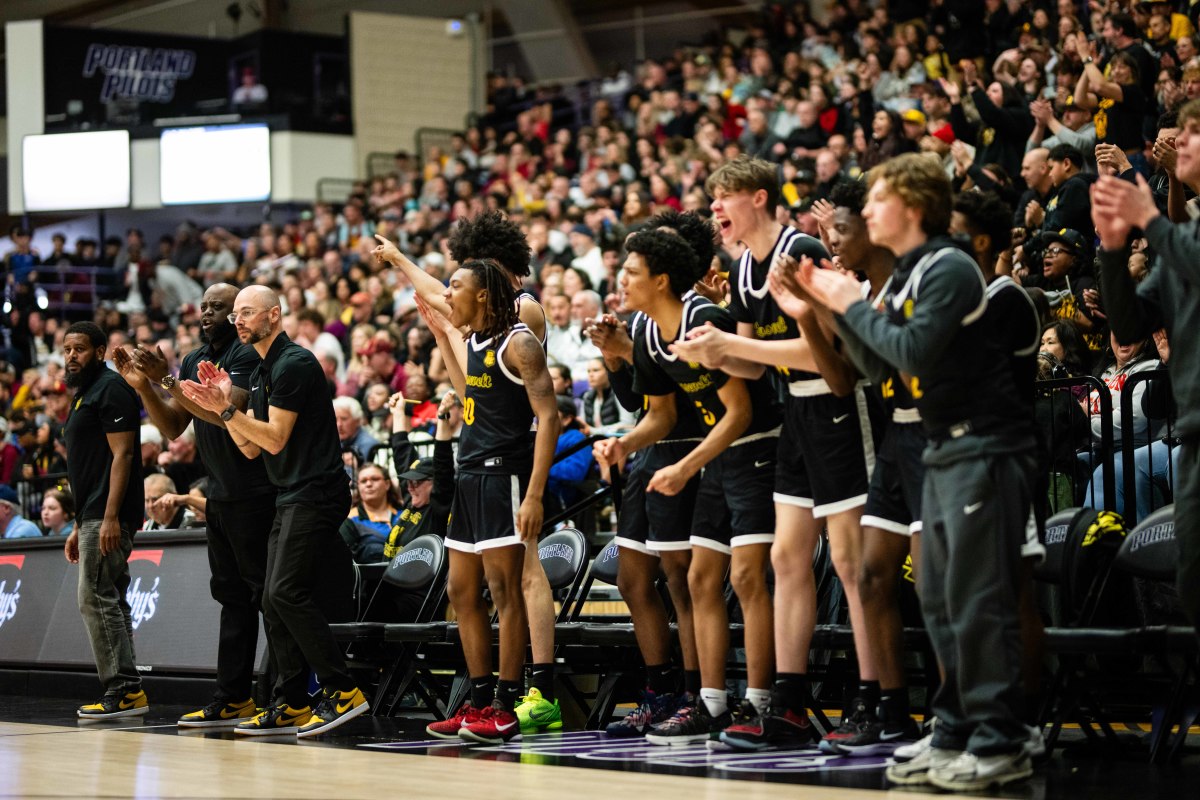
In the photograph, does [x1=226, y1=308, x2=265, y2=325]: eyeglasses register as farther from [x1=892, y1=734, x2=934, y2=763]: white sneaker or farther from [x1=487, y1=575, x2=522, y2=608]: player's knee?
[x1=892, y1=734, x2=934, y2=763]: white sneaker

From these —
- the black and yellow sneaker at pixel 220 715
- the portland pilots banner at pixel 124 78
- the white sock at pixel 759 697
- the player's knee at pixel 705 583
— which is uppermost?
the portland pilots banner at pixel 124 78

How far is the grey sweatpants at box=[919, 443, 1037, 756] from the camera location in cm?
448

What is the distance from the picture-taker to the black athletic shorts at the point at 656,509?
604 cm

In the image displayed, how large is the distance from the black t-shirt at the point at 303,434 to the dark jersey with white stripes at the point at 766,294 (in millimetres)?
2312

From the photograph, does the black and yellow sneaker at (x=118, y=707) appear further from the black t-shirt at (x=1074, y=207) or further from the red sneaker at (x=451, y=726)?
the black t-shirt at (x=1074, y=207)

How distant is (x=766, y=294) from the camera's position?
18.7ft

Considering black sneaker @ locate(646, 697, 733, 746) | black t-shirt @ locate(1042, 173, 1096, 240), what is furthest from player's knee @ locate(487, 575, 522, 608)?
black t-shirt @ locate(1042, 173, 1096, 240)

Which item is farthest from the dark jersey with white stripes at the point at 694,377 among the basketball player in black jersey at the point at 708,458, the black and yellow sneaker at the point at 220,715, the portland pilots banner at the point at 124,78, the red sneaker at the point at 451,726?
the portland pilots banner at the point at 124,78

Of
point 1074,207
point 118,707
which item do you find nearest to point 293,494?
point 118,707

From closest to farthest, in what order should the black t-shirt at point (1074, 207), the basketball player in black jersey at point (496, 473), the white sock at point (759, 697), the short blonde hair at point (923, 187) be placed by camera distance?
the short blonde hair at point (923, 187) < the white sock at point (759, 697) < the basketball player in black jersey at point (496, 473) < the black t-shirt at point (1074, 207)

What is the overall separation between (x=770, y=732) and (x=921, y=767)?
0.93 metres

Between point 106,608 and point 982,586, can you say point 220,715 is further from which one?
point 982,586

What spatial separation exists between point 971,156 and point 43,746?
7990mm

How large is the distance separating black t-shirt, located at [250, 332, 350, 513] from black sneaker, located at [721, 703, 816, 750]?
2.54m
